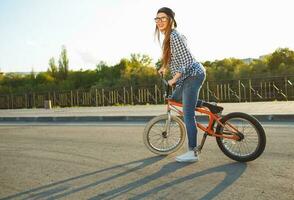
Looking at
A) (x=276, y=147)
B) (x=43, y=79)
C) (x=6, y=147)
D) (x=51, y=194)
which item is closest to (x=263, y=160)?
(x=276, y=147)

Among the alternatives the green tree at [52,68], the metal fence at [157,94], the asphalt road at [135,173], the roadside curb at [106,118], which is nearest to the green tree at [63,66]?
the green tree at [52,68]

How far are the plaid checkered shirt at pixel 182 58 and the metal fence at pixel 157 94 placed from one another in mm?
14644

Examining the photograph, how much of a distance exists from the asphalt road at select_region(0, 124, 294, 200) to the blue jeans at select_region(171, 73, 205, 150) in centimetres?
37

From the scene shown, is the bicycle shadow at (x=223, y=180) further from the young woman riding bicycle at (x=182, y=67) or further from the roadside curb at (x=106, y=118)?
the roadside curb at (x=106, y=118)

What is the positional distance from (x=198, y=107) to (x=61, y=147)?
9.29 feet

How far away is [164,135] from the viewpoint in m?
6.45

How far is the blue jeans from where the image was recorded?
18.8 feet

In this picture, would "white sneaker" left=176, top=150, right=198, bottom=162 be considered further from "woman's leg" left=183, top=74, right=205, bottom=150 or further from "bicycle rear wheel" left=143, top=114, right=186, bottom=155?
"bicycle rear wheel" left=143, top=114, right=186, bottom=155

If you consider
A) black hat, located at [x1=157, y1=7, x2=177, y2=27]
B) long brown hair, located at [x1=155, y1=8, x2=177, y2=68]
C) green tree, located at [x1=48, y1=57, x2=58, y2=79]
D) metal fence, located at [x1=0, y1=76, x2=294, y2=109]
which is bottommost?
metal fence, located at [x1=0, y1=76, x2=294, y2=109]

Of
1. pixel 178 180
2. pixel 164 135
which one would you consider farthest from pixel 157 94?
pixel 178 180

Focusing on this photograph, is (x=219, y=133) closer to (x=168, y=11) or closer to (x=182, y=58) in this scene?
(x=182, y=58)

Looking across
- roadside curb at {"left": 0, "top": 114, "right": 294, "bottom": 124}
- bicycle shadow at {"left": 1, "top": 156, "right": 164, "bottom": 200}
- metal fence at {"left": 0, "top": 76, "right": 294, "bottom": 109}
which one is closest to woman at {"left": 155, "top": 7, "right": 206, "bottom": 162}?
bicycle shadow at {"left": 1, "top": 156, "right": 164, "bottom": 200}

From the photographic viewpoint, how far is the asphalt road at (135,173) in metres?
4.36

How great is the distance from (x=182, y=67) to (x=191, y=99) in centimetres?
42
